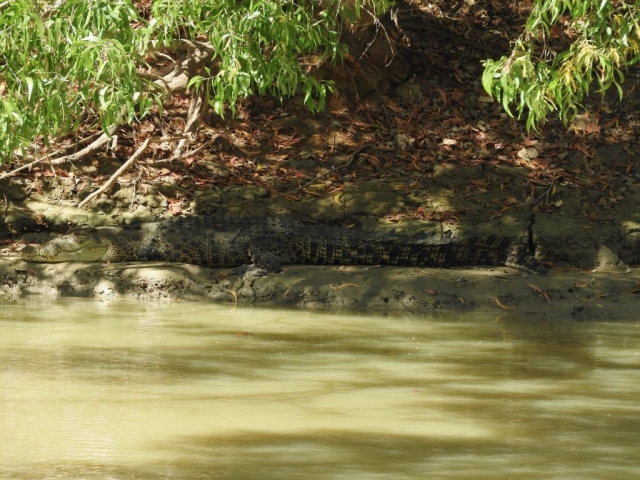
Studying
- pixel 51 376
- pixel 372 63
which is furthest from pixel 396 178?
pixel 51 376

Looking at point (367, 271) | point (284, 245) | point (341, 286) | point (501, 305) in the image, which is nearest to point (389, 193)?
point (284, 245)

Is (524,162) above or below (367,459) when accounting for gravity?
above

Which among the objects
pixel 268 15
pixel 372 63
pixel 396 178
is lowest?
pixel 396 178

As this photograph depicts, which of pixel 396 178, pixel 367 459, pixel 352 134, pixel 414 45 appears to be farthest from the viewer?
pixel 414 45

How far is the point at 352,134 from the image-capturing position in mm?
14047

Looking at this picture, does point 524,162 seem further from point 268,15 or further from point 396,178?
point 268,15

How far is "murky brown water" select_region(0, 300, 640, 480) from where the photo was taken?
173 inches

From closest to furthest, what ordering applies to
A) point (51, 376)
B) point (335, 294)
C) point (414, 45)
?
1. point (51, 376)
2. point (335, 294)
3. point (414, 45)

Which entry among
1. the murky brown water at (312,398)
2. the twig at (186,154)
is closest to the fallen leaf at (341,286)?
the murky brown water at (312,398)

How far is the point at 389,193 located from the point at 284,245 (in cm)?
183

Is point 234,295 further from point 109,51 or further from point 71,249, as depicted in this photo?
point 109,51

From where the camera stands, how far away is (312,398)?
18.9 ft

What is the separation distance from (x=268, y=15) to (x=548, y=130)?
8.21 m

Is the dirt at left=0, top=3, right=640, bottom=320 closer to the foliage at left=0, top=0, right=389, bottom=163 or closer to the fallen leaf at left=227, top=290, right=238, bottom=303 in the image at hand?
the fallen leaf at left=227, top=290, right=238, bottom=303
